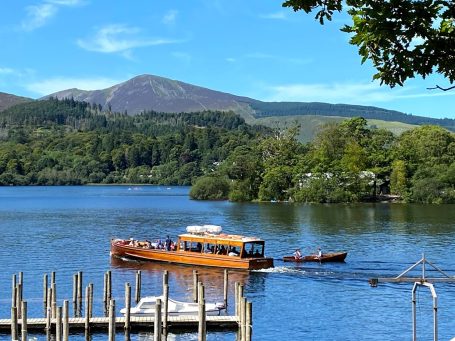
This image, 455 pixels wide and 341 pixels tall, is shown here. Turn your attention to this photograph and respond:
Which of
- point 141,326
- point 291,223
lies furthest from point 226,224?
point 141,326

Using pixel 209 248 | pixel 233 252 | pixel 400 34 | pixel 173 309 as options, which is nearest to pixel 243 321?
pixel 173 309

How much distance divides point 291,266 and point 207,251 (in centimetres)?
781

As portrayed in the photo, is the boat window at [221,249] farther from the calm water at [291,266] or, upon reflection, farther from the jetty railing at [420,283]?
the jetty railing at [420,283]

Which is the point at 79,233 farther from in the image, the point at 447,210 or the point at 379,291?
the point at 447,210

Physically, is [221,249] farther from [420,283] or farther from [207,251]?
[420,283]

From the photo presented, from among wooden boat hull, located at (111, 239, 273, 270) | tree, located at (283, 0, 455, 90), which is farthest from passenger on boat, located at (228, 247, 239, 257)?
tree, located at (283, 0, 455, 90)

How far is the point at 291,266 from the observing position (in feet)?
217

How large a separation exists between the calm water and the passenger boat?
3.87ft

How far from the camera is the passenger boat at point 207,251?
64.8 metres

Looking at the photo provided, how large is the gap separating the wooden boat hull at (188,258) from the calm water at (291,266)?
105 centimetres

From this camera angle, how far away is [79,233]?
337ft

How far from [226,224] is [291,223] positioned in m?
10.1

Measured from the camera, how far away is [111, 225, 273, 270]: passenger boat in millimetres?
64750

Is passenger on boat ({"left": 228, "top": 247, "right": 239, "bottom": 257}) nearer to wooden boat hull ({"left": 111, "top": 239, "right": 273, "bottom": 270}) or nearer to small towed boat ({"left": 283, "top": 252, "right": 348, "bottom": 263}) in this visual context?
wooden boat hull ({"left": 111, "top": 239, "right": 273, "bottom": 270})
